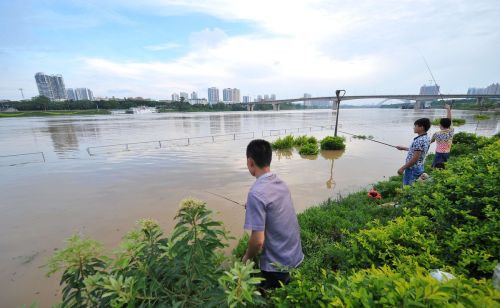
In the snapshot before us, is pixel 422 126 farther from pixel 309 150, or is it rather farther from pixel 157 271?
pixel 309 150

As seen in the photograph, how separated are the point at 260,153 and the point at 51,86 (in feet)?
677

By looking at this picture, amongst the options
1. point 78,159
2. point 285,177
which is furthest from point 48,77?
point 285,177

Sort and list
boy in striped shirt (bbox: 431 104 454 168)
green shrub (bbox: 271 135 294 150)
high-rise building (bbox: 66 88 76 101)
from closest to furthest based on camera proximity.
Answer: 1. boy in striped shirt (bbox: 431 104 454 168)
2. green shrub (bbox: 271 135 294 150)
3. high-rise building (bbox: 66 88 76 101)

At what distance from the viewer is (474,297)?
44.8 inches

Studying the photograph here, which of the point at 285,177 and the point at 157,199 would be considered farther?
the point at 285,177

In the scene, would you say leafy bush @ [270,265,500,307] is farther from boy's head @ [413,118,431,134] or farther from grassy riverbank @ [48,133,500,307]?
boy's head @ [413,118,431,134]

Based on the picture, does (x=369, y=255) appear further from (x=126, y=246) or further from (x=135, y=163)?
(x=135, y=163)

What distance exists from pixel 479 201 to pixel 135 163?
12.7m

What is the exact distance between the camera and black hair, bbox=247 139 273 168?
206 centimetres

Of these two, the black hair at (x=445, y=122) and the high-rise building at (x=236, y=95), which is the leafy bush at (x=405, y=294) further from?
the high-rise building at (x=236, y=95)

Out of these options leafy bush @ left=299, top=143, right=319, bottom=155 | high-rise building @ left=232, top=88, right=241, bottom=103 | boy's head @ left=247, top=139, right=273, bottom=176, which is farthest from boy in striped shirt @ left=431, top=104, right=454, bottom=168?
high-rise building @ left=232, top=88, right=241, bottom=103

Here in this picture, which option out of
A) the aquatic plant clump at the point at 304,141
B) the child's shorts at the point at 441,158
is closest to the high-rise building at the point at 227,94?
the aquatic plant clump at the point at 304,141

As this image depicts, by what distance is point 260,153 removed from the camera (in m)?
2.07

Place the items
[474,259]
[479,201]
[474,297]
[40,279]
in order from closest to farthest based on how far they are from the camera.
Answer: [474,297] < [474,259] < [479,201] < [40,279]
